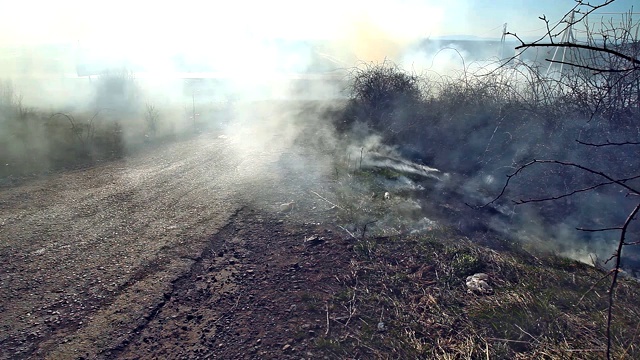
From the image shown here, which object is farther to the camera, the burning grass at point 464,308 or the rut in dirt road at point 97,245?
the rut in dirt road at point 97,245

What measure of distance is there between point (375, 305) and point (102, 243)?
2.64 m

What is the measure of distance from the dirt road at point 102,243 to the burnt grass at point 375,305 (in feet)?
0.75

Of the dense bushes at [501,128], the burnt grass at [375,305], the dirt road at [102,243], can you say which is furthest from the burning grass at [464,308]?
the dense bushes at [501,128]

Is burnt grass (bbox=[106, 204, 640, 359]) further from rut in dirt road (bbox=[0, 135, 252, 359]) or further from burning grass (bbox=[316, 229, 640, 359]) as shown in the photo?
rut in dirt road (bbox=[0, 135, 252, 359])

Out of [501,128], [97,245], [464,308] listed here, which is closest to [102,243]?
[97,245]

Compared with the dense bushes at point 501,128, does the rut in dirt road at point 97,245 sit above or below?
below

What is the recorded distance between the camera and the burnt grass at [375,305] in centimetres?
271

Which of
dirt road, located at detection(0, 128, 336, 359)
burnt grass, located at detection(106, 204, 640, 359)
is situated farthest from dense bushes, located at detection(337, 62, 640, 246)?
dirt road, located at detection(0, 128, 336, 359)

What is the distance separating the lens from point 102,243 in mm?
3898

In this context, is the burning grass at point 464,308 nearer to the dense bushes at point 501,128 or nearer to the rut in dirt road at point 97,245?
the rut in dirt road at point 97,245

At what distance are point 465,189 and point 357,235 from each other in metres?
2.38

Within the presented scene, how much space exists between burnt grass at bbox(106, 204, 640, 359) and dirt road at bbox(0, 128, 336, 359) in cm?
23

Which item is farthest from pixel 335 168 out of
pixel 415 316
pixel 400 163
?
pixel 415 316

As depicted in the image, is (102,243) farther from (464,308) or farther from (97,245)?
(464,308)
